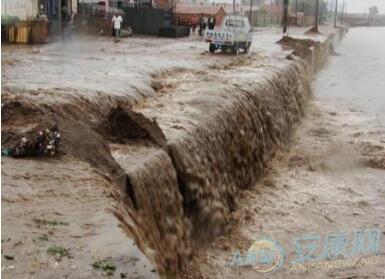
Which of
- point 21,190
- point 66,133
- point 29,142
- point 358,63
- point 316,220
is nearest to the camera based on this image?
point 21,190

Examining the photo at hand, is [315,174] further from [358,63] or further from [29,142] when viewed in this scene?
[358,63]

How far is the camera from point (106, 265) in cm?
463

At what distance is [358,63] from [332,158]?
115 feet

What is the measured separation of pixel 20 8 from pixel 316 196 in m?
18.9

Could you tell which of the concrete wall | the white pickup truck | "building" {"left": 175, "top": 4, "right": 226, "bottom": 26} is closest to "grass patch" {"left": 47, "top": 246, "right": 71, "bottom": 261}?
the concrete wall

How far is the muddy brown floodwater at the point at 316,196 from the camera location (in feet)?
27.7

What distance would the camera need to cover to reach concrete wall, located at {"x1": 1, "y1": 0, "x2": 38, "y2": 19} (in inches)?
990

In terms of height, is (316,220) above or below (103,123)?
below

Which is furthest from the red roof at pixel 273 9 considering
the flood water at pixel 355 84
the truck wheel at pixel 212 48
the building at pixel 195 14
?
the truck wheel at pixel 212 48

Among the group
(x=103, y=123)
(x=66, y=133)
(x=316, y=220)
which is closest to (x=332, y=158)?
(x=316, y=220)

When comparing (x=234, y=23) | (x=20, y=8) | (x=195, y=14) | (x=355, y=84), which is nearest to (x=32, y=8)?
(x=20, y=8)

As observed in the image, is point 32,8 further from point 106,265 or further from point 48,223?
point 106,265

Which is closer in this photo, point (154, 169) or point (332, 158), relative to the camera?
point (154, 169)

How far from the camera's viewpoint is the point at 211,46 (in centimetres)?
2827
